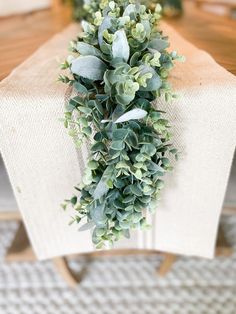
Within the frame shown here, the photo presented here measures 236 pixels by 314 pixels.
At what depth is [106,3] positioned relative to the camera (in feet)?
1.94

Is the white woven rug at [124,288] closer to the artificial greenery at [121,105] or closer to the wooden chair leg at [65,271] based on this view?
the wooden chair leg at [65,271]

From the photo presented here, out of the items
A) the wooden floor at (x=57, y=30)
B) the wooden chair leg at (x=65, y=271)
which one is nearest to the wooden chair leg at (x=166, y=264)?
the wooden chair leg at (x=65, y=271)

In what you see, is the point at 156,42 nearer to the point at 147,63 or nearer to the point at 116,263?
the point at 147,63

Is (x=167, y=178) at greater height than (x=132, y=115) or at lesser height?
lesser

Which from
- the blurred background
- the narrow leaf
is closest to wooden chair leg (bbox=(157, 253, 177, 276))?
the blurred background

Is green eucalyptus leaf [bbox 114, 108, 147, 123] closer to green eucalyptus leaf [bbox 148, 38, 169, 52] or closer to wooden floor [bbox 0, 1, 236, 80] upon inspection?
green eucalyptus leaf [bbox 148, 38, 169, 52]

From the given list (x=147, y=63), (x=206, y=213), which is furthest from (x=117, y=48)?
(x=206, y=213)

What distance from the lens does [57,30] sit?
1.20 meters

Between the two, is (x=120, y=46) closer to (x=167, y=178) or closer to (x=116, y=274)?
(x=167, y=178)

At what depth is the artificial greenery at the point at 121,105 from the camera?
0.49 metres

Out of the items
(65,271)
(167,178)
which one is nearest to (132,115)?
(167,178)

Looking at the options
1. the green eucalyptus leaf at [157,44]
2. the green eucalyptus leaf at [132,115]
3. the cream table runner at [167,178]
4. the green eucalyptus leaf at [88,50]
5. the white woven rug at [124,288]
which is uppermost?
the green eucalyptus leaf at [88,50]

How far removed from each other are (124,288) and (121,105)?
69cm

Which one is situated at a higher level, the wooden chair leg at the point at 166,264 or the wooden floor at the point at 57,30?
the wooden floor at the point at 57,30
